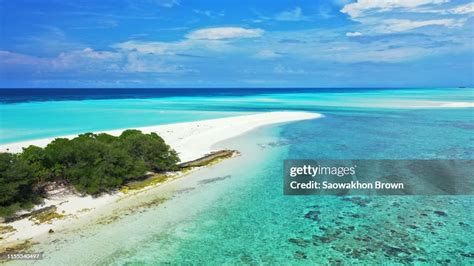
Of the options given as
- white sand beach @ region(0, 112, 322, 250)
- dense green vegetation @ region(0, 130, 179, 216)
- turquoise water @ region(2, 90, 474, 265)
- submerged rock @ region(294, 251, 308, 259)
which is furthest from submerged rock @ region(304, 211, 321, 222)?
dense green vegetation @ region(0, 130, 179, 216)

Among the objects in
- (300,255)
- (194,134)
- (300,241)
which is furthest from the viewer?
(194,134)

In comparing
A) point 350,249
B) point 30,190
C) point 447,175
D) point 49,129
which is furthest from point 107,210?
point 49,129

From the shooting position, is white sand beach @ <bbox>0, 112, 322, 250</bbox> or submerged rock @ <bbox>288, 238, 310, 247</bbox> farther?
white sand beach @ <bbox>0, 112, 322, 250</bbox>

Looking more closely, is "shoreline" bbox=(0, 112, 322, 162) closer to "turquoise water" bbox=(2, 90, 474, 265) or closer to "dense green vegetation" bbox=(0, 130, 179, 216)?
"dense green vegetation" bbox=(0, 130, 179, 216)

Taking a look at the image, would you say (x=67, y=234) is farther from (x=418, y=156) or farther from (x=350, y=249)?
(x=418, y=156)

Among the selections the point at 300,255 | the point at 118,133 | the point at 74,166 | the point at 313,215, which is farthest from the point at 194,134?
the point at 300,255

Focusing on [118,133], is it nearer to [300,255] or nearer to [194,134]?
[194,134]

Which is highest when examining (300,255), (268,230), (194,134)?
(194,134)
